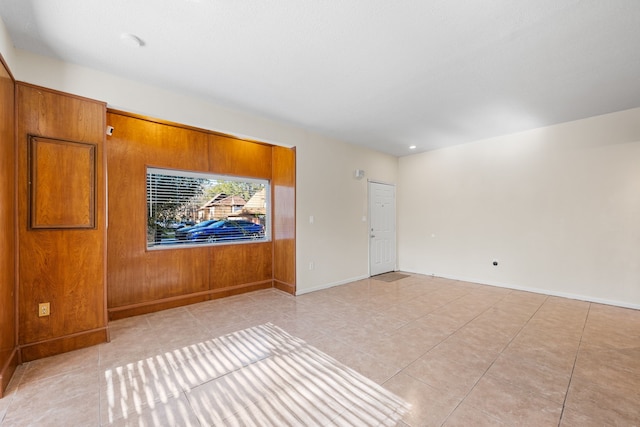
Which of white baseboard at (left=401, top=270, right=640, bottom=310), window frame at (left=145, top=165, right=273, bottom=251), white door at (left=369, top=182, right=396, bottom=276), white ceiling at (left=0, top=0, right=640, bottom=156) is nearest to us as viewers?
white ceiling at (left=0, top=0, right=640, bottom=156)

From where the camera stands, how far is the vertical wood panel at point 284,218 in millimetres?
4309

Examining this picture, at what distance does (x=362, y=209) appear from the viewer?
5344 mm

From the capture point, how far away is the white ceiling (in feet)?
6.06

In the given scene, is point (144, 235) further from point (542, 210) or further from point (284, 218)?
point (542, 210)

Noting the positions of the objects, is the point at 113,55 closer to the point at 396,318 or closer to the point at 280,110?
the point at 280,110

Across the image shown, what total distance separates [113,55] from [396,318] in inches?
158

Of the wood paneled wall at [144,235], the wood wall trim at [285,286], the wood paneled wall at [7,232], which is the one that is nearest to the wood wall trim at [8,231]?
the wood paneled wall at [7,232]

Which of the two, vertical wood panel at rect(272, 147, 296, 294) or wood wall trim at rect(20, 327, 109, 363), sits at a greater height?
vertical wood panel at rect(272, 147, 296, 294)

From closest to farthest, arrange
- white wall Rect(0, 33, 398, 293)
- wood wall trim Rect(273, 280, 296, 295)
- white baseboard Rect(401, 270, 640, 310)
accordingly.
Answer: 1. white wall Rect(0, 33, 398, 293)
2. white baseboard Rect(401, 270, 640, 310)
3. wood wall trim Rect(273, 280, 296, 295)

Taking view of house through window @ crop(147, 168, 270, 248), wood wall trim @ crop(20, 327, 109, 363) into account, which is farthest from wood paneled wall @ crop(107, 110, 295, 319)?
wood wall trim @ crop(20, 327, 109, 363)

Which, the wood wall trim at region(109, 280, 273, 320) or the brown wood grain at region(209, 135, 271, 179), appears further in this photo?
the brown wood grain at region(209, 135, 271, 179)

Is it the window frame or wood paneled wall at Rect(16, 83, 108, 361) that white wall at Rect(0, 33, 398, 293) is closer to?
wood paneled wall at Rect(16, 83, 108, 361)

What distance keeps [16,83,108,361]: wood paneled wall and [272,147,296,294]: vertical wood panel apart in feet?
7.86

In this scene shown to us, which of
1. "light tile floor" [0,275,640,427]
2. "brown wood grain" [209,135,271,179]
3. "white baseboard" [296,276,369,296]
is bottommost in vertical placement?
"light tile floor" [0,275,640,427]
